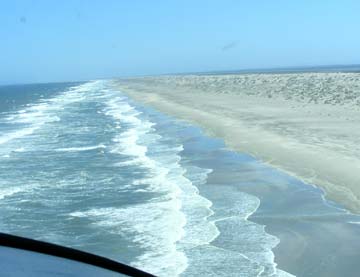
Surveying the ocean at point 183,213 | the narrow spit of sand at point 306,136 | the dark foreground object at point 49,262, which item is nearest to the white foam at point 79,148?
the ocean at point 183,213

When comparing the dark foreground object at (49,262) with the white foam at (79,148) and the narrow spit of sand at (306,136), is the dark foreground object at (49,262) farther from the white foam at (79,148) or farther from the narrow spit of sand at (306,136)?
the white foam at (79,148)

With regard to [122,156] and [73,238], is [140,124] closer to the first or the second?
[122,156]

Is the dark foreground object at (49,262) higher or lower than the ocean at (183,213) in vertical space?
higher

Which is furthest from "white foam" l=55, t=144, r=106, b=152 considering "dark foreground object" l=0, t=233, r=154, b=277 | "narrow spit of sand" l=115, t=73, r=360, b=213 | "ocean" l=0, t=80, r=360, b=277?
"dark foreground object" l=0, t=233, r=154, b=277

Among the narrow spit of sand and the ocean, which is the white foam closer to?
the ocean

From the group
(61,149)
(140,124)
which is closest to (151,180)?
(61,149)

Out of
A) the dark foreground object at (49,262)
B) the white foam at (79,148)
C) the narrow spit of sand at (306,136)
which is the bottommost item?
the white foam at (79,148)
